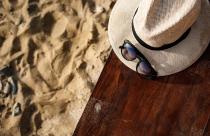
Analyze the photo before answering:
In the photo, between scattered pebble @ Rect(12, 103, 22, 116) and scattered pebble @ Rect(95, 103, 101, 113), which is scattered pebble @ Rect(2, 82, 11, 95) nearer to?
scattered pebble @ Rect(12, 103, 22, 116)

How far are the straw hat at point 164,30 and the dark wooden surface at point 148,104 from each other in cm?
5

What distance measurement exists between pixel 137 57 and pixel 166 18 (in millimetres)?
175

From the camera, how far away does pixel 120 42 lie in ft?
5.23

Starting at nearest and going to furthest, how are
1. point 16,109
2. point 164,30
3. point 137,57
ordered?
point 164,30 < point 137,57 < point 16,109

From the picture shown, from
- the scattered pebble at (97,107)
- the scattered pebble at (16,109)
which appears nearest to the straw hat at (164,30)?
the scattered pebble at (97,107)

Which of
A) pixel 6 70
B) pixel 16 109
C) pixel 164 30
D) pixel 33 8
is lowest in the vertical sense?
pixel 16 109

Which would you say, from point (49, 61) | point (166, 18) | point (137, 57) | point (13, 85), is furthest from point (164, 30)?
point (13, 85)

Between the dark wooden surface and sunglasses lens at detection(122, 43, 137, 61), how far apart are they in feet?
0.31

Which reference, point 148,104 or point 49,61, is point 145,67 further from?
point 49,61

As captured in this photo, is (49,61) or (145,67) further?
(49,61)

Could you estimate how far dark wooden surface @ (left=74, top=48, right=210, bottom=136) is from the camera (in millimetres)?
1521

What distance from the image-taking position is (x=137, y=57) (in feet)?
4.94

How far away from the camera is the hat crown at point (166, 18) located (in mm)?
1380

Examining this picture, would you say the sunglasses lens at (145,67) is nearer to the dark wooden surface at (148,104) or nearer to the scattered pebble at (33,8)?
the dark wooden surface at (148,104)
